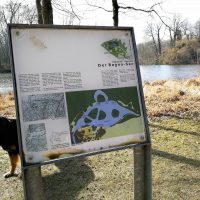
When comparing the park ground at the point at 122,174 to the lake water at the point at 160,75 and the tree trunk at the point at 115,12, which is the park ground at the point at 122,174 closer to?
the tree trunk at the point at 115,12

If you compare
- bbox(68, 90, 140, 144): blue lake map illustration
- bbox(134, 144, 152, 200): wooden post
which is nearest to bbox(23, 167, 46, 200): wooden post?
bbox(68, 90, 140, 144): blue lake map illustration

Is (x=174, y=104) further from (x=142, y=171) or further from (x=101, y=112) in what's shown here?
(x=101, y=112)

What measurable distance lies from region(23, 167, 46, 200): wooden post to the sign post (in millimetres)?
59

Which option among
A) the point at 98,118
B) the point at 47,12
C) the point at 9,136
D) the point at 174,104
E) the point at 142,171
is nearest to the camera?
the point at 98,118

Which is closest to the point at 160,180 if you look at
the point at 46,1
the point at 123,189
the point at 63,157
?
the point at 123,189

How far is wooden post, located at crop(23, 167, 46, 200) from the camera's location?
2664 mm

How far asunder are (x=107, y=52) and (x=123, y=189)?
2197 millimetres

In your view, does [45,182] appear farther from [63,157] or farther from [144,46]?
[144,46]

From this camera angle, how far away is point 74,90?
9.12 ft

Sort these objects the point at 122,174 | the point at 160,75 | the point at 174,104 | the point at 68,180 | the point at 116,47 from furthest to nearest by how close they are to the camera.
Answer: the point at 160,75 < the point at 174,104 < the point at 122,174 < the point at 68,180 < the point at 116,47

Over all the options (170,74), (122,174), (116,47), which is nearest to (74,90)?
(116,47)

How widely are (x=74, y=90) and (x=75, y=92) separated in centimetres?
2

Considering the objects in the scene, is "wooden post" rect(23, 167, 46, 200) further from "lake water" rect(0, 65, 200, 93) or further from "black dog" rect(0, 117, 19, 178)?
"lake water" rect(0, 65, 200, 93)

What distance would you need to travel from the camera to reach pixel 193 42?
59.0 m
